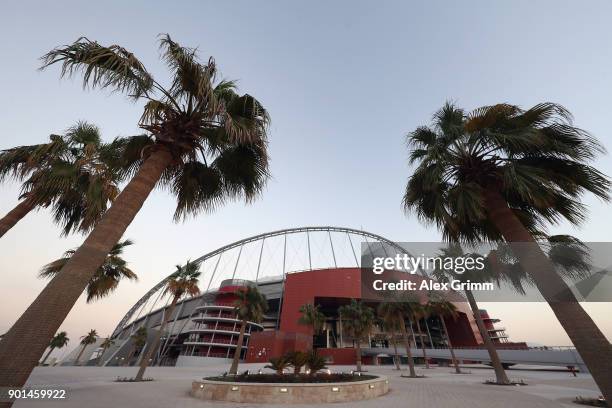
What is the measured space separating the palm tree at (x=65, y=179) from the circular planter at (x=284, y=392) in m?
10.7

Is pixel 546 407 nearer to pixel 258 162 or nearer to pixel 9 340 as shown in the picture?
pixel 258 162

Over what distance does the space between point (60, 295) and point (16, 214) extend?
24.6 feet

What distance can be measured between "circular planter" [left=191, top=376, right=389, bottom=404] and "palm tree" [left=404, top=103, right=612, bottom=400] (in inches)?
421

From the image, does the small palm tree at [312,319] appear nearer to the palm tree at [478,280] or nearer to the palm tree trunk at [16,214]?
the palm tree at [478,280]

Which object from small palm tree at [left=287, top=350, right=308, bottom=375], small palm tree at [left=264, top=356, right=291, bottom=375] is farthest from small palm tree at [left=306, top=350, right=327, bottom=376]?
small palm tree at [left=264, top=356, right=291, bottom=375]

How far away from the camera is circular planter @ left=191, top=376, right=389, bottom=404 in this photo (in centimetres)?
1422

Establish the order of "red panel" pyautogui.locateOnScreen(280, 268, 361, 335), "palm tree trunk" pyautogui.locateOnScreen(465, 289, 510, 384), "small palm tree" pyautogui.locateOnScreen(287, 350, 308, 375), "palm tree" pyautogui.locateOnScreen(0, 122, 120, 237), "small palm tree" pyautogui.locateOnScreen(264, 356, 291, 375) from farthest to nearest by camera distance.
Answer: "red panel" pyautogui.locateOnScreen(280, 268, 361, 335) → "palm tree trunk" pyautogui.locateOnScreen(465, 289, 510, 384) → "small palm tree" pyautogui.locateOnScreen(287, 350, 308, 375) → "small palm tree" pyautogui.locateOnScreen(264, 356, 291, 375) → "palm tree" pyautogui.locateOnScreen(0, 122, 120, 237)

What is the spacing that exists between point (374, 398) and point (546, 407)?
7.72 metres

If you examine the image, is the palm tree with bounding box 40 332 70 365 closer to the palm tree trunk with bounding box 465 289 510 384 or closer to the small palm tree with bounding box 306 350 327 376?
the small palm tree with bounding box 306 350 327 376

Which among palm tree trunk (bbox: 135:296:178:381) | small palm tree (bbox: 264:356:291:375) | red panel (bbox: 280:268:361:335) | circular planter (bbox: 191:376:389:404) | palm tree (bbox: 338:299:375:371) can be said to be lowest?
circular planter (bbox: 191:376:389:404)

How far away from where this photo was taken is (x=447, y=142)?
339 inches

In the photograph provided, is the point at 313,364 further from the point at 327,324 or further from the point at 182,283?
the point at 327,324

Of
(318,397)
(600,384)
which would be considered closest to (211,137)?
(600,384)

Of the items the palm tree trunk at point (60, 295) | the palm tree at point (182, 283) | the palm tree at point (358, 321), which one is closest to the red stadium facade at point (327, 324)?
the palm tree at point (358, 321)
